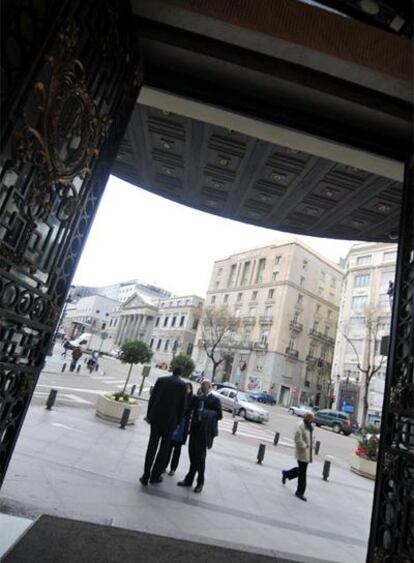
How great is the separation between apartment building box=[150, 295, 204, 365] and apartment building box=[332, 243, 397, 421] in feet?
99.5

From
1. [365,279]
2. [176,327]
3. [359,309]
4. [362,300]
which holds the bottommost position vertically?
[176,327]

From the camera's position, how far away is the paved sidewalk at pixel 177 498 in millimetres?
4118

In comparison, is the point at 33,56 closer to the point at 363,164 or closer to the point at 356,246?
the point at 363,164

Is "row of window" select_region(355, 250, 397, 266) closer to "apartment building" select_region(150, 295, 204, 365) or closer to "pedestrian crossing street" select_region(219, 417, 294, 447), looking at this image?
"pedestrian crossing street" select_region(219, 417, 294, 447)

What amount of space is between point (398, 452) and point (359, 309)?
41206 mm

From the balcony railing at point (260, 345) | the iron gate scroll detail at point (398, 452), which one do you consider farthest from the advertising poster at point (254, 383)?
the iron gate scroll detail at point (398, 452)

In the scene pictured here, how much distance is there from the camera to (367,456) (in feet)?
38.0

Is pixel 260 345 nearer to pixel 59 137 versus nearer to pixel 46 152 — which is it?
pixel 59 137

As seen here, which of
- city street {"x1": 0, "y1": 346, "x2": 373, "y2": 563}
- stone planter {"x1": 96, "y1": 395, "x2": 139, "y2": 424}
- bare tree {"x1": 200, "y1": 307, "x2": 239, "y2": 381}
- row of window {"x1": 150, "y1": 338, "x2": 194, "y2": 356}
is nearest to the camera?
city street {"x1": 0, "y1": 346, "x2": 373, "y2": 563}

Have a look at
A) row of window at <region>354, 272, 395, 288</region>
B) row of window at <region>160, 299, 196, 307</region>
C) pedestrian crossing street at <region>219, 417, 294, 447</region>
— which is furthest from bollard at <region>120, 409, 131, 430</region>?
row of window at <region>160, 299, 196, 307</region>

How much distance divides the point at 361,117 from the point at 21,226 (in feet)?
10.1

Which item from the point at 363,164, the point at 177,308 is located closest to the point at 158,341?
the point at 177,308

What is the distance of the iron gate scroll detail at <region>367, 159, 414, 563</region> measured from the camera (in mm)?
2863

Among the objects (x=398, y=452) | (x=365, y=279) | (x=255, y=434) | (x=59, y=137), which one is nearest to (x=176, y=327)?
(x=365, y=279)
